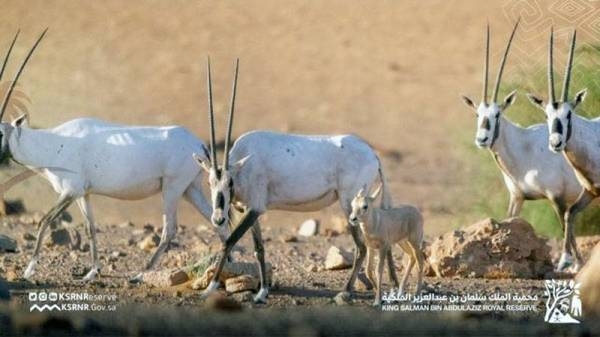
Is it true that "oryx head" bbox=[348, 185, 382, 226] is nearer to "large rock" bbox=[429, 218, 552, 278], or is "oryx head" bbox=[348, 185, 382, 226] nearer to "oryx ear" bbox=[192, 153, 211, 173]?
"oryx ear" bbox=[192, 153, 211, 173]

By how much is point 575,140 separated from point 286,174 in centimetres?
281

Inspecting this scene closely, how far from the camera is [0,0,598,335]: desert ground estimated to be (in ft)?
55.7

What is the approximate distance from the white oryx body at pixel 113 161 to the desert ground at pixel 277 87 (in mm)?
697

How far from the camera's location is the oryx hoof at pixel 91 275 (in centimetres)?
1445

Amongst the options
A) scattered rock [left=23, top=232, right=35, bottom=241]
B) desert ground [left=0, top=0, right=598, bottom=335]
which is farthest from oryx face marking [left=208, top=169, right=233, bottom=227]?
scattered rock [left=23, top=232, right=35, bottom=241]

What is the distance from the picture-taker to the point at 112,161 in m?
15.1

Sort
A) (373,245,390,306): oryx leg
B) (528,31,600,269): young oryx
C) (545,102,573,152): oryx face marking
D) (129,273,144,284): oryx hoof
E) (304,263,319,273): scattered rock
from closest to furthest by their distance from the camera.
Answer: (373,245,390,306): oryx leg < (129,273,144,284): oryx hoof < (545,102,573,152): oryx face marking < (528,31,600,269): young oryx < (304,263,319,273): scattered rock

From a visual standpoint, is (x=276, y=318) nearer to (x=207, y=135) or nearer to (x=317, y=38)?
(x=207, y=135)

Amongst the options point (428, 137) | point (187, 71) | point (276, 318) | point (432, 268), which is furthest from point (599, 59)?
point (187, 71)

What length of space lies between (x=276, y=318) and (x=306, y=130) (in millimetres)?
13699

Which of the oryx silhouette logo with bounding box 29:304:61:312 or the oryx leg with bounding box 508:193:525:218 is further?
the oryx leg with bounding box 508:193:525:218

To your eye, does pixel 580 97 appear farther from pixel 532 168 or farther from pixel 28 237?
pixel 28 237

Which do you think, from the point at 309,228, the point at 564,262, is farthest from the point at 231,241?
the point at 309,228

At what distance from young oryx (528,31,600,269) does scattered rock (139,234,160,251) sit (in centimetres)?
388
